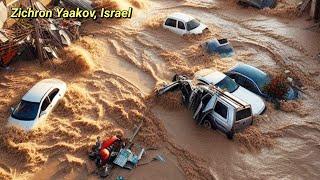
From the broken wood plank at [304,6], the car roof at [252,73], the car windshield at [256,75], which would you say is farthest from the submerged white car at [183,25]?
the broken wood plank at [304,6]

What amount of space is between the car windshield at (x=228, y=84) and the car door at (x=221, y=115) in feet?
4.71

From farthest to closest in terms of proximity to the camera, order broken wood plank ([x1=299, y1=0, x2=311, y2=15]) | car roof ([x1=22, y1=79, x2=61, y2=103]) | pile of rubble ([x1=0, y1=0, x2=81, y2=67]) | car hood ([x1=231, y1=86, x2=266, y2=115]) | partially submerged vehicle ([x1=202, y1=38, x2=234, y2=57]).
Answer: broken wood plank ([x1=299, y1=0, x2=311, y2=15]) < partially submerged vehicle ([x1=202, y1=38, x2=234, y2=57]) < pile of rubble ([x1=0, y1=0, x2=81, y2=67]) < car hood ([x1=231, y1=86, x2=266, y2=115]) < car roof ([x1=22, y1=79, x2=61, y2=103])

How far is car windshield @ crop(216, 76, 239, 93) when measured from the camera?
14.6 meters

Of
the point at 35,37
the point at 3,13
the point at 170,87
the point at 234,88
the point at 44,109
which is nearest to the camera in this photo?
the point at 44,109

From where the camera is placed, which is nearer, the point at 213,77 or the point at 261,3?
the point at 213,77

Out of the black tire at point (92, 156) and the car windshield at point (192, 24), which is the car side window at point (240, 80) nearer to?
the car windshield at point (192, 24)

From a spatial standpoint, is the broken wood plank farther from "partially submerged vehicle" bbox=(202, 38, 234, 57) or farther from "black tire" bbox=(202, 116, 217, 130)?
"black tire" bbox=(202, 116, 217, 130)

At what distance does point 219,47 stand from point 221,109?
5224mm

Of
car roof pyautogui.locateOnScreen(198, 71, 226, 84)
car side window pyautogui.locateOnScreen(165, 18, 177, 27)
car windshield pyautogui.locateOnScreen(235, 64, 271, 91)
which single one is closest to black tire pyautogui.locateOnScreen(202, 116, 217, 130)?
car roof pyautogui.locateOnScreen(198, 71, 226, 84)

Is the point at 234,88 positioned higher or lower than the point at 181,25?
lower

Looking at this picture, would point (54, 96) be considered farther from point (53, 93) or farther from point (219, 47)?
point (219, 47)

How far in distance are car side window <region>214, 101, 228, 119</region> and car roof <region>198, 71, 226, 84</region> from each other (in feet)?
5.17

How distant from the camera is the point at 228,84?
48.2ft

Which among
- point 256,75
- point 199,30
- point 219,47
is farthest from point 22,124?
point 199,30
